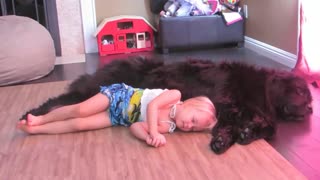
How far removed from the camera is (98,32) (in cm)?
377

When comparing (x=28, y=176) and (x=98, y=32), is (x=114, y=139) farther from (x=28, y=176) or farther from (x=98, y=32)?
(x=98, y=32)

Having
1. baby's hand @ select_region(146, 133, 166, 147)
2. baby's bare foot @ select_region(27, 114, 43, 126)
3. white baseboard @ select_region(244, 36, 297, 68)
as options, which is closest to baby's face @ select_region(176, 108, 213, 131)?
baby's hand @ select_region(146, 133, 166, 147)

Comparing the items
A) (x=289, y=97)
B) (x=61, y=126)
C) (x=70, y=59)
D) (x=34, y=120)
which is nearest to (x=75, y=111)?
(x=61, y=126)

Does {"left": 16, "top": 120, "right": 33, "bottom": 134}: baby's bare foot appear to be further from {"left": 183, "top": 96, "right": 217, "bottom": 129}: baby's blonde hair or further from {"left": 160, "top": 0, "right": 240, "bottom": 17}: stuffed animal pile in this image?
{"left": 160, "top": 0, "right": 240, "bottom": 17}: stuffed animal pile

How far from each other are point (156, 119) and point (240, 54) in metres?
2.02

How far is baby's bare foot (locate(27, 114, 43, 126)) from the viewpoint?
1.93 m

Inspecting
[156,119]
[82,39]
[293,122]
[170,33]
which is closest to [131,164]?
[156,119]

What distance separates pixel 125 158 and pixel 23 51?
1.61 metres

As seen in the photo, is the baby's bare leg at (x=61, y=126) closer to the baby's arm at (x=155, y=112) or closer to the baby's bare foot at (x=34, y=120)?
the baby's bare foot at (x=34, y=120)

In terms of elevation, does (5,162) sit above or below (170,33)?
below

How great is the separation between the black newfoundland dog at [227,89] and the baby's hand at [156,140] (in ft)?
0.75

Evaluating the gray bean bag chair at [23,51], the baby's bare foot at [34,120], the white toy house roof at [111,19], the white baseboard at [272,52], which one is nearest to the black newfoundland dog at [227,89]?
the baby's bare foot at [34,120]

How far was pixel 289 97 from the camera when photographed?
2.02 meters

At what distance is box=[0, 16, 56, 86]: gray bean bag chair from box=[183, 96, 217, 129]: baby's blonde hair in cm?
153
